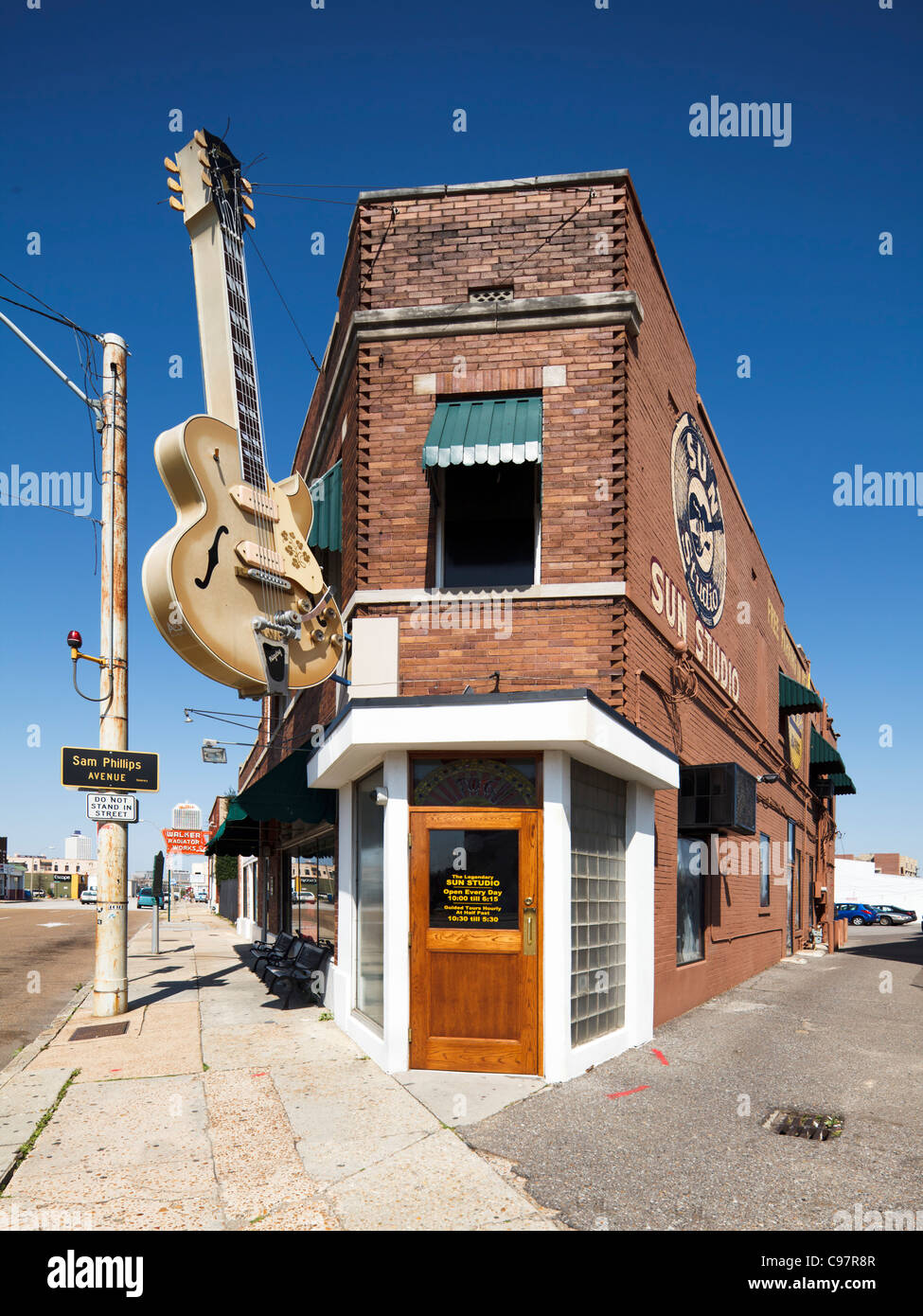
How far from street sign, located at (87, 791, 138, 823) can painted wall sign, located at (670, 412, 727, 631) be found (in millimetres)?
8209

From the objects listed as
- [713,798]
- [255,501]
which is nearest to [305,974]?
[713,798]

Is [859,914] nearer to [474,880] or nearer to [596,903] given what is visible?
[596,903]

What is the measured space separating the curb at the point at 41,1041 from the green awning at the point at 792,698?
18117 mm

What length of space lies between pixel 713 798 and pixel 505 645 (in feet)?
14.5

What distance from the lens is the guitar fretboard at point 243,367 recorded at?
9414 mm

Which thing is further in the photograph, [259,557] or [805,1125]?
[259,557]

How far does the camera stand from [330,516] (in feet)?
39.0

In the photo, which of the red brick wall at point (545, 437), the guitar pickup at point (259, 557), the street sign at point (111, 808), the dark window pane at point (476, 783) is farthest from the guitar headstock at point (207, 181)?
the street sign at point (111, 808)

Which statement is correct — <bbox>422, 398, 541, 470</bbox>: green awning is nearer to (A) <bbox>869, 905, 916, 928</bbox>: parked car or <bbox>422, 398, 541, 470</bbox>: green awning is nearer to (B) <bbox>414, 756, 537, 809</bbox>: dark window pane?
(B) <bbox>414, 756, 537, 809</bbox>: dark window pane

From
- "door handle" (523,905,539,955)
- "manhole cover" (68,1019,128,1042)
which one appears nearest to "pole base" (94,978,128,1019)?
"manhole cover" (68,1019,128,1042)

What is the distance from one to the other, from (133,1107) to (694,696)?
9384 millimetres

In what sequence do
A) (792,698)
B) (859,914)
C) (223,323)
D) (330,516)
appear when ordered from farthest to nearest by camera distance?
(859,914), (792,698), (330,516), (223,323)

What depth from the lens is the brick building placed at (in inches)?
352

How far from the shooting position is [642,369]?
1164 centimetres
